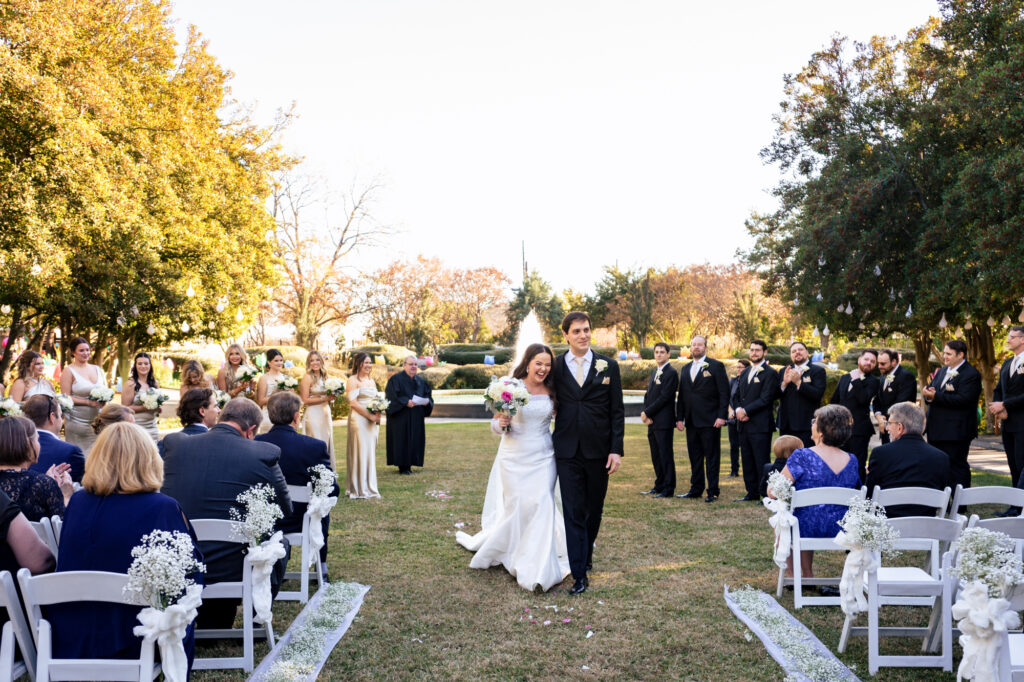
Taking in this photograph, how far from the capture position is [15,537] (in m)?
3.71

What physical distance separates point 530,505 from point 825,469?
93.1 inches

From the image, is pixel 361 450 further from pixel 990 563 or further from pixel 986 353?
pixel 986 353

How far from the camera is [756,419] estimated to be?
10312 millimetres

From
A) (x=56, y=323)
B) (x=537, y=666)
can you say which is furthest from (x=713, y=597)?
(x=56, y=323)

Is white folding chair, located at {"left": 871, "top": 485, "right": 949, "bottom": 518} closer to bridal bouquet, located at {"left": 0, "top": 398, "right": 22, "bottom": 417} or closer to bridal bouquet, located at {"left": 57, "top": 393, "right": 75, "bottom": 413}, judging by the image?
bridal bouquet, located at {"left": 0, "top": 398, "right": 22, "bottom": 417}

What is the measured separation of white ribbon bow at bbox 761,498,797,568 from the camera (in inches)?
224

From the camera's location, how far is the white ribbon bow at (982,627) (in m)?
3.22

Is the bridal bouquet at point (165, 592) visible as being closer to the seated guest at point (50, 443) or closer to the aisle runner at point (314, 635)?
the aisle runner at point (314, 635)

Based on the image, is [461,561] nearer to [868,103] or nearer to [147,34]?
[868,103]

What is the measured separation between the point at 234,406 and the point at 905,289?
15907mm

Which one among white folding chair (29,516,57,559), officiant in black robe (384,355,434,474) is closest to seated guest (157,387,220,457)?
white folding chair (29,516,57,559)

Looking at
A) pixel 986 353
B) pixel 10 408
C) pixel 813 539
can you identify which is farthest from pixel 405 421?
pixel 986 353

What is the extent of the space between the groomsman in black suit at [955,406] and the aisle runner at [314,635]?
268 inches

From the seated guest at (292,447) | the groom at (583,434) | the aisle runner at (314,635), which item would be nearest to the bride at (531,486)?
the groom at (583,434)
